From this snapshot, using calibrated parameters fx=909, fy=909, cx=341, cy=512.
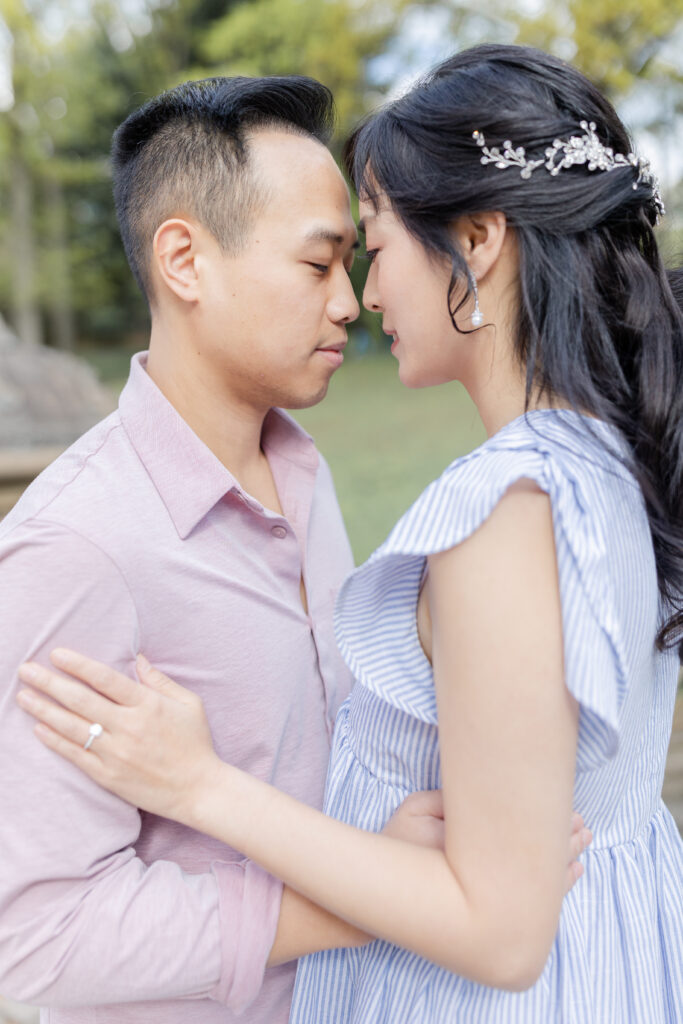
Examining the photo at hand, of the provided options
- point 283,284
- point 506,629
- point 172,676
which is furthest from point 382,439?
point 506,629

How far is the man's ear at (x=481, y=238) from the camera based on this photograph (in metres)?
1.08

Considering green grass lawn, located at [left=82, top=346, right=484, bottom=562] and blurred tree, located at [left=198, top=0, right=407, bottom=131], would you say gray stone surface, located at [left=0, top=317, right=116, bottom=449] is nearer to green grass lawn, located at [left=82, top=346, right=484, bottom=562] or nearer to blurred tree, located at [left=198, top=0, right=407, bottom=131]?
green grass lawn, located at [left=82, top=346, right=484, bottom=562]

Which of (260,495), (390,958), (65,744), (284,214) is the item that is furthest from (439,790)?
(284,214)

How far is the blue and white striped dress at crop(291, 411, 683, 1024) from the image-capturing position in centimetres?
92

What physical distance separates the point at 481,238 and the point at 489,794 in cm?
65

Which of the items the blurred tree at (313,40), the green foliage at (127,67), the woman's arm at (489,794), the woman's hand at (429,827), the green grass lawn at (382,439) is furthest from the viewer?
the blurred tree at (313,40)

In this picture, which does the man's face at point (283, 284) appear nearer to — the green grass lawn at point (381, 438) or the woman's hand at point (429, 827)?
the woman's hand at point (429, 827)

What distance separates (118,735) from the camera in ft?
3.43

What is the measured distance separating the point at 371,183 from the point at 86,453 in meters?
0.53

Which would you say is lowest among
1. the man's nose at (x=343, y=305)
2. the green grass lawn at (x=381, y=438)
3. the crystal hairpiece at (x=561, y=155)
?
the green grass lawn at (x=381, y=438)

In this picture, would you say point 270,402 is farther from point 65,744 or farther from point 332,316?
point 65,744

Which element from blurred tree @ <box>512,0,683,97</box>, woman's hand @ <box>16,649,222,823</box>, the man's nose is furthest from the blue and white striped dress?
blurred tree @ <box>512,0,683,97</box>

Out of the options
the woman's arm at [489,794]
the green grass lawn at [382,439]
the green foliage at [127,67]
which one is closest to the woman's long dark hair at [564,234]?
the woman's arm at [489,794]

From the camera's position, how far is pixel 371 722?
3.96 ft
